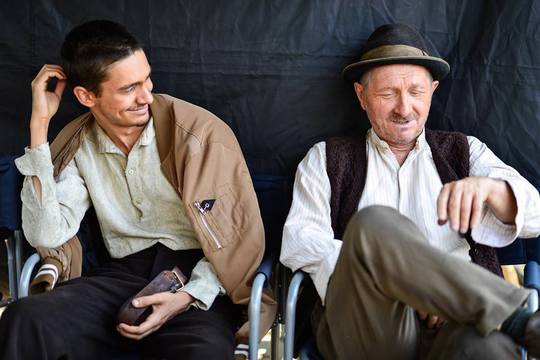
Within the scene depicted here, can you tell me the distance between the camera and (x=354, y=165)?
288 centimetres

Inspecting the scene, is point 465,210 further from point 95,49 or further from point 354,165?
point 95,49

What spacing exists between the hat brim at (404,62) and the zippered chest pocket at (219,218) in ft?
2.14

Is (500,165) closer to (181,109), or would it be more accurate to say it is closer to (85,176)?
(181,109)

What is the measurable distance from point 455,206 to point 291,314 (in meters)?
0.61

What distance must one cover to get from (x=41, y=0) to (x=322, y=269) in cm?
168

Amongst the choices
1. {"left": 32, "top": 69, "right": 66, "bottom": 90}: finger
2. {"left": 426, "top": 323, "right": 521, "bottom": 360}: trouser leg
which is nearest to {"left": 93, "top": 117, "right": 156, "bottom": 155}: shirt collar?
{"left": 32, "top": 69, "right": 66, "bottom": 90}: finger

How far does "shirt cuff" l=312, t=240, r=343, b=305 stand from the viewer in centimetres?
255

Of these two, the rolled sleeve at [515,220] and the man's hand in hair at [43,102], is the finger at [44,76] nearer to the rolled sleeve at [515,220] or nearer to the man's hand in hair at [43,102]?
the man's hand in hair at [43,102]

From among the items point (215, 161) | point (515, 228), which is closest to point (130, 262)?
point (215, 161)

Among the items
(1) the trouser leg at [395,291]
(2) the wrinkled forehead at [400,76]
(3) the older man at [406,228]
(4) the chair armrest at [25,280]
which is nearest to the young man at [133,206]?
(4) the chair armrest at [25,280]

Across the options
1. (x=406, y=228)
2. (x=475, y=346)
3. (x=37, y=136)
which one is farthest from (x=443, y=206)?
(x=37, y=136)

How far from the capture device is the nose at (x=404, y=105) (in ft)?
9.19

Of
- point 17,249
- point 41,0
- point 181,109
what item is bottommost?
point 17,249

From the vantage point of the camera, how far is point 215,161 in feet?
9.32
